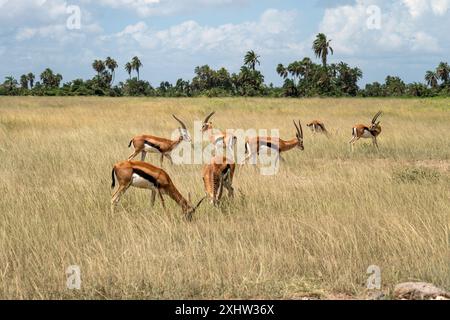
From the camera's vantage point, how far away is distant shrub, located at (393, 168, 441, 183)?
28.2 feet

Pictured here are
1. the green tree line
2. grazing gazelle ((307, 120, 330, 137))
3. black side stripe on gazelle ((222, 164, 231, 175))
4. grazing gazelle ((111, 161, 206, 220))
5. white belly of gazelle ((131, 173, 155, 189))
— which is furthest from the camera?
the green tree line

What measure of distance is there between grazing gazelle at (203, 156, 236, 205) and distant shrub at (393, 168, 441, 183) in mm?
3138

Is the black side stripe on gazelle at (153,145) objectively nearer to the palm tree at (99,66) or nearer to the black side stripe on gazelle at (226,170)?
the black side stripe on gazelle at (226,170)

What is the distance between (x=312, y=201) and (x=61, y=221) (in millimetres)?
3253

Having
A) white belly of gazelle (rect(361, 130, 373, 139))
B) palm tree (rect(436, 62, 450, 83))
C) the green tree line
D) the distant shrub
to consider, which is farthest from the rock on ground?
palm tree (rect(436, 62, 450, 83))

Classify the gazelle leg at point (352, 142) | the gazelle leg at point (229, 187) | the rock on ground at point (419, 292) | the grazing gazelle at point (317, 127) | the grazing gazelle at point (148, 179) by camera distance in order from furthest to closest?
1. the grazing gazelle at point (317, 127)
2. the gazelle leg at point (352, 142)
3. the gazelle leg at point (229, 187)
4. the grazing gazelle at point (148, 179)
5. the rock on ground at point (419, 292)

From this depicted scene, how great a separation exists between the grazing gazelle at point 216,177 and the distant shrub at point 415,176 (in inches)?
124

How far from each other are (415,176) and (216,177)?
387 cm

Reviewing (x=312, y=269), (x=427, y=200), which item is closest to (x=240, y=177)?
(x=427, y=200)

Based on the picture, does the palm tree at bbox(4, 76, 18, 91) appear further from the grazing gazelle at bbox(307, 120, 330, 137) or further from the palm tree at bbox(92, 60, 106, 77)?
the grazing gazelle at bbox(307, 120, 330, 137)

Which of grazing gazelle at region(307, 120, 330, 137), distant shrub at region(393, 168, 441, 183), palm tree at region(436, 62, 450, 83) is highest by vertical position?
palm tree at region(436, 62, 450, 83)

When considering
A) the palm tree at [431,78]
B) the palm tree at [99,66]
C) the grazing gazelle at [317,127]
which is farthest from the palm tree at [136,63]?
the grazing gazelle at [317,127]

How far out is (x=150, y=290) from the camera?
407 centimetres

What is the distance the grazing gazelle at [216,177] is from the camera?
6.42 meters
